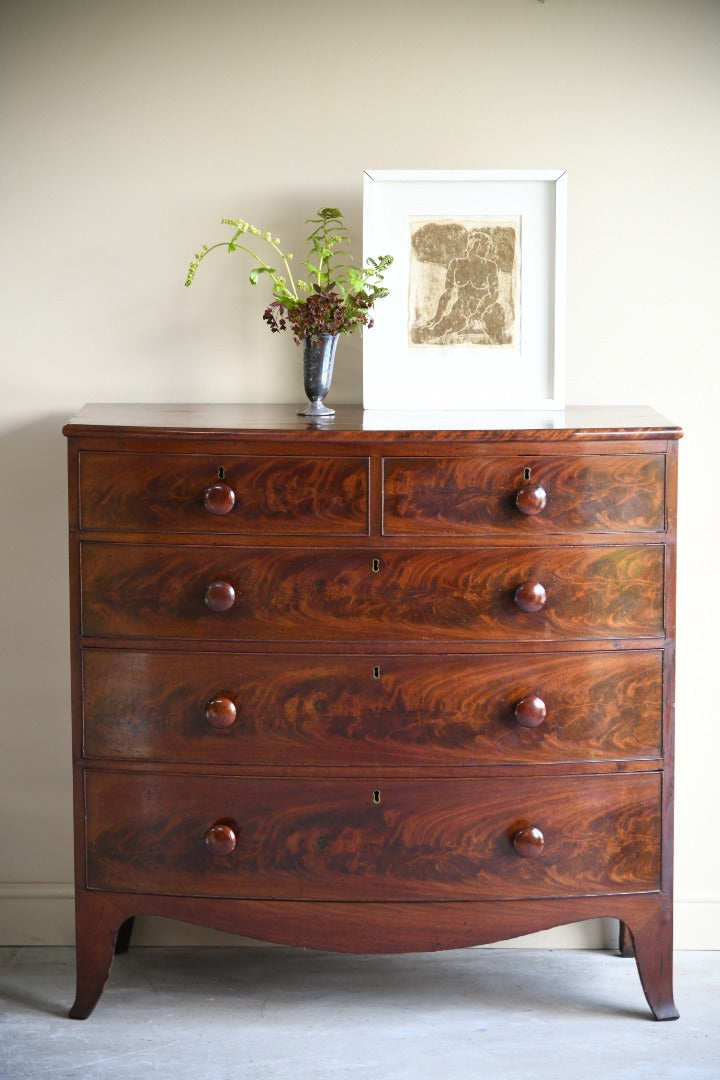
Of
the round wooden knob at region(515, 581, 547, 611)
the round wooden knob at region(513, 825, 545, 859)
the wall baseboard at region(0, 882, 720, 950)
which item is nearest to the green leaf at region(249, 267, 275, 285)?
the round wooden knob at region(515, 581, 547, 611)

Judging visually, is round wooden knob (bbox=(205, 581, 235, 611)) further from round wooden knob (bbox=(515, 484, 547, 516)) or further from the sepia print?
the sepia print

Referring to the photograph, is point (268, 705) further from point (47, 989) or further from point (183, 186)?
point (183, 186)

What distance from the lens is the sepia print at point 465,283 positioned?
2.87 m

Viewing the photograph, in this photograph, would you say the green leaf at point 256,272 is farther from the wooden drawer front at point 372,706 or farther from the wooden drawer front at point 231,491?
the wooden drawer front at point 372,706

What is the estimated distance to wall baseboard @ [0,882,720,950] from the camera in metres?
3.11

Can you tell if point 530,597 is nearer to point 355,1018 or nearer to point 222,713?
point 222,713

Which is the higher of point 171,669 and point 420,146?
point 420,146

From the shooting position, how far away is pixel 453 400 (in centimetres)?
287

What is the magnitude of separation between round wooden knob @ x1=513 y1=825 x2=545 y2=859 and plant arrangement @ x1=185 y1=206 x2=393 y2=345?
1.15 metres

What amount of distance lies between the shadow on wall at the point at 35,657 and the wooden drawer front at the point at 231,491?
0.58 m

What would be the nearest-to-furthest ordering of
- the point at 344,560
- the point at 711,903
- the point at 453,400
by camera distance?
the point at 344,560 → the point at 453,400 → the point at 711,903

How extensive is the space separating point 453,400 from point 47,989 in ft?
5.54

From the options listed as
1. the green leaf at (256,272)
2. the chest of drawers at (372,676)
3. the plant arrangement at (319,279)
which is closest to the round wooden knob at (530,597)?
the chest of drawers at (372,676)

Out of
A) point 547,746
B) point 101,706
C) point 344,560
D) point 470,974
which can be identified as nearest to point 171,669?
point 101,706
